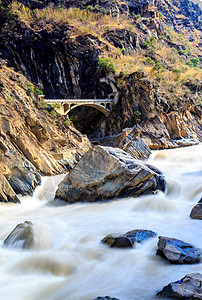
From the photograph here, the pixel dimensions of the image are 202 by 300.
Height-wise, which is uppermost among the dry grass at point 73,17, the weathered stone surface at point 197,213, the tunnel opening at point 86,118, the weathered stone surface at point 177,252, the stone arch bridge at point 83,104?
the dry grass at point 73,17

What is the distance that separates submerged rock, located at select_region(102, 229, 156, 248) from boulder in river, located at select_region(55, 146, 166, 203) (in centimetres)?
460

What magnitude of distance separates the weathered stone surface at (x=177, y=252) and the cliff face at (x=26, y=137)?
9.33m

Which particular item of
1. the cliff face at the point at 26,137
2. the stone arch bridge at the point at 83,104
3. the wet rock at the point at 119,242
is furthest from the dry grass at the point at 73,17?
the wet rock at the point at 119,242

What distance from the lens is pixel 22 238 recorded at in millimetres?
8156

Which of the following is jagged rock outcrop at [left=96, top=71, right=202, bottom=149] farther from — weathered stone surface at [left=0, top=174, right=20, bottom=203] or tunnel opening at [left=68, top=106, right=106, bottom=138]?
weathered stone surface at [left=0, top=174, right=20, bottom=203]

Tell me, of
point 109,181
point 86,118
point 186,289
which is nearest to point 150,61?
point 86,118

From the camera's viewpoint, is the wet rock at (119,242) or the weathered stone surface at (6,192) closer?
the wet rock at (119,242)

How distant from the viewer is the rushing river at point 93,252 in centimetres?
584

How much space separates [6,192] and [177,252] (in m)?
9.97

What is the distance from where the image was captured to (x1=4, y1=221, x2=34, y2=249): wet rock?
7980mm

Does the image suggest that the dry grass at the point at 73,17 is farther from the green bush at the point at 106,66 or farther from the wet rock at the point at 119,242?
the wet rock at the point at 119,242

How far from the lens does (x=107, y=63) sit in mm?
38094

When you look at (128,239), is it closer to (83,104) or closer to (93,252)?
(93,252)

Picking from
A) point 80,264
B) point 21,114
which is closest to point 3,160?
point 21,114
